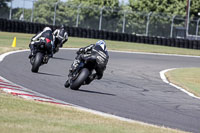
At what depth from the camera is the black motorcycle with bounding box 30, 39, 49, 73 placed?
1414 cm

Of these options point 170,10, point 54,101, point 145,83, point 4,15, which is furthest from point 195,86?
point 170,10

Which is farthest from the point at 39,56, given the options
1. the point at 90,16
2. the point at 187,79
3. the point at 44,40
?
the point at 90,16

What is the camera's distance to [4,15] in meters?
38.3

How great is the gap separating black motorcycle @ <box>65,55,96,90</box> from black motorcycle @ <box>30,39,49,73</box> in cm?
273

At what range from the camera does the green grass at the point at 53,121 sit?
6.32 meters

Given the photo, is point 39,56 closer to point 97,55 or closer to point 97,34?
point 97,55

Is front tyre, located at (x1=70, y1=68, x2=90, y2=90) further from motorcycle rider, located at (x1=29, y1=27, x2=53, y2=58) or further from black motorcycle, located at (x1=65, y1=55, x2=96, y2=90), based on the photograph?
motorcycle rider, located at (x1=29, y1=27, x2=53, y2=58)

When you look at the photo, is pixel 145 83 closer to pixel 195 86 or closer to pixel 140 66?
pixel 195 86

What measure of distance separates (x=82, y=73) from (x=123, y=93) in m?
1.50

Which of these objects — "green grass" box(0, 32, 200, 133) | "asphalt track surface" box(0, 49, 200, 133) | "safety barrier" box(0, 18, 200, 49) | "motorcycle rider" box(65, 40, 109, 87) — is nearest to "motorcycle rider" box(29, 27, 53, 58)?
"asphalt track surface" box(0, 49, 200, 133)

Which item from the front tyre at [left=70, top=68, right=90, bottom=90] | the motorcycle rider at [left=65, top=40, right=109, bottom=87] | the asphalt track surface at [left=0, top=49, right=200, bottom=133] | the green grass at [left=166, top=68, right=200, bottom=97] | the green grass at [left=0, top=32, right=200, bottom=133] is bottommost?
the green grass at [left=166, top=68, right=200, bottom=97]

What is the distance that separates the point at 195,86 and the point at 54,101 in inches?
270

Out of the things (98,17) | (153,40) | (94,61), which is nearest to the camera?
(94,61)

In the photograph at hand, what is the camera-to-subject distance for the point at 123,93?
12.1 m
